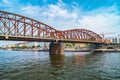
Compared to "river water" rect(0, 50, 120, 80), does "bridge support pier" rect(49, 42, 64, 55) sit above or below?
above

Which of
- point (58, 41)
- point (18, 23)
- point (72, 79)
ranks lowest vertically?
point (72, 79)

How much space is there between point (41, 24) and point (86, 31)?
68.6m

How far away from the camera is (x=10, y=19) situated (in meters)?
103

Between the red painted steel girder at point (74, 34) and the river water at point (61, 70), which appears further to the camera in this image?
the red painted steel girder at point (74, 34)

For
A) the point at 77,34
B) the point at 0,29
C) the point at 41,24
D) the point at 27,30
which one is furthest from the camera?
the point at 77,34

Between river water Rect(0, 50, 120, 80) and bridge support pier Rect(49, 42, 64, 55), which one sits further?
bridge support pier Rect(49, 42, 64, 55)

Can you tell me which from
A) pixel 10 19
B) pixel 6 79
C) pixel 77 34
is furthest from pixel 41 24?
pixel 6 79

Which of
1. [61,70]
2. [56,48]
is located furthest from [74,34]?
[61,70]

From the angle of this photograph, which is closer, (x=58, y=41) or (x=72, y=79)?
(x=72, y=79)

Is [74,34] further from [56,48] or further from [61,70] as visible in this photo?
[61,70]

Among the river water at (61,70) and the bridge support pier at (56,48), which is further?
the bridge support pier at (56,48)

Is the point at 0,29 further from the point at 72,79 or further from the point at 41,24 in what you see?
the point at 72,79

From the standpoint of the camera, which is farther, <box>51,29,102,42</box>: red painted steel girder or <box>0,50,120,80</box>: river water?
<box>51,29,102,42</box>: red painted steel girder

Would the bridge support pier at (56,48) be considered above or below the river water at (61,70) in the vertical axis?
above
